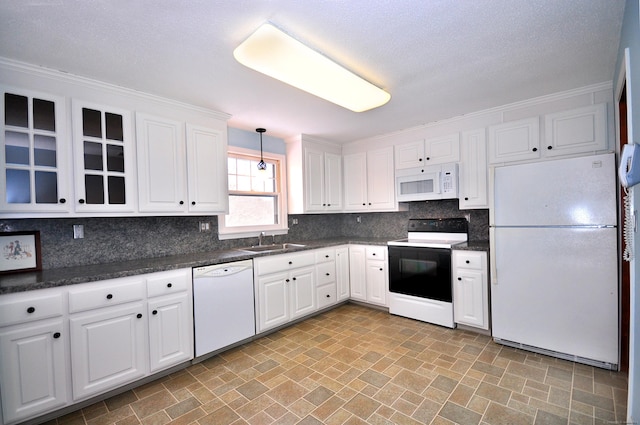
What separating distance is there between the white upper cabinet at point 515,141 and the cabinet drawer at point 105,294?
353 cm

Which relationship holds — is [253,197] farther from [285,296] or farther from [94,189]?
[94,189]

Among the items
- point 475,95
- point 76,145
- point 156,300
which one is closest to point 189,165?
point 76,145

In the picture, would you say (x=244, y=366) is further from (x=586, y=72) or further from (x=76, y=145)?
(x=586, y=72)

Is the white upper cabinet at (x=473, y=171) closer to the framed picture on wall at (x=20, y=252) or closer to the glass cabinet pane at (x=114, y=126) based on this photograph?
the glass cabinet pane at (x=114, y=126)

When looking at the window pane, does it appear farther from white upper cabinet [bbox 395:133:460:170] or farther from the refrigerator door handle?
the refrigerator door handle

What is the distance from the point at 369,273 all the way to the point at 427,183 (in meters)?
1.37

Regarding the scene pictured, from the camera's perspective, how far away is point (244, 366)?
2.52 meters

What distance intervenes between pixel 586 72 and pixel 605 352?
2.21 meters

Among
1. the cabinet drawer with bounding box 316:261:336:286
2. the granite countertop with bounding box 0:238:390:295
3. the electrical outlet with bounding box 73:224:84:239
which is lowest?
the cabinet drawer with bounding box 316:261:336:286

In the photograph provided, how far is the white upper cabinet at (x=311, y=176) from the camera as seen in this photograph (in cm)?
397

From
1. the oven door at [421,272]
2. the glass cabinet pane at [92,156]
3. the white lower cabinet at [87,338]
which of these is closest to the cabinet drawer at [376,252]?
the oven door at [421,272]

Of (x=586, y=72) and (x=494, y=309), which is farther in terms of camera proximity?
(x=494, y=309)

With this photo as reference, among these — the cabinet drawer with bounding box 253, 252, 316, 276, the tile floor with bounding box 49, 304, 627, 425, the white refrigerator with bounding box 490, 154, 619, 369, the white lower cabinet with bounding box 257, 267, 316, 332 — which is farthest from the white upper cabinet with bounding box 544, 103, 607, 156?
the white lower cabinet with bounding box 257, 267, 316, 332

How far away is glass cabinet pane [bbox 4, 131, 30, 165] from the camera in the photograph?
194cm
